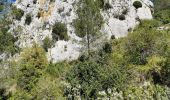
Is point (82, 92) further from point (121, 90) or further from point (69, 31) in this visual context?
point (69, 31)

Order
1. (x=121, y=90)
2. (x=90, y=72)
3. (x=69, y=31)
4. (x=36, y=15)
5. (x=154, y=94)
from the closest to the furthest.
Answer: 1. (x=154, y=94)
2. (x=121, y=90)
3. (x=90, y=72)
4. (x=69, y=31)
5. (x=36, y=15)

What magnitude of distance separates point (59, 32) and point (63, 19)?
2568 millimetres

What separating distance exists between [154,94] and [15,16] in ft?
129

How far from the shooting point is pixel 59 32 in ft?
186

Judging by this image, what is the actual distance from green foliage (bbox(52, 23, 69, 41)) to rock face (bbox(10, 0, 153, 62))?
0.55 meters

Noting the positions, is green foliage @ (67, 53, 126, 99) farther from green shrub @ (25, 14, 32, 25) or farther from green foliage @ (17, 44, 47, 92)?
green shrub @ (25, 14, 32, 25)

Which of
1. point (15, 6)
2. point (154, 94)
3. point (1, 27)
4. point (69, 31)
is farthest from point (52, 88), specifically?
point (15, 6)

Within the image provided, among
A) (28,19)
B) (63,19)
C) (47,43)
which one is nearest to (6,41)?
(47,43)

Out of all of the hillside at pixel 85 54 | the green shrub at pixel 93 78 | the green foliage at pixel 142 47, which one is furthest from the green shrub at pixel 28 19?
the green shrub at pixel 93 78

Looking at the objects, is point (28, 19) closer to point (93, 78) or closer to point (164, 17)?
point (164, 17)

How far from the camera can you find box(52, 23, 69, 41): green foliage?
56.3 metres

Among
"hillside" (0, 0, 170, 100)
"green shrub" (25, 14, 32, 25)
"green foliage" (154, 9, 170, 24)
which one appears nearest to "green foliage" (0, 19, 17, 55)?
"hillside" (0, 0, 170, 100)

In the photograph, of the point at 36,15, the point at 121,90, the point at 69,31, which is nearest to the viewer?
the point at 121,90

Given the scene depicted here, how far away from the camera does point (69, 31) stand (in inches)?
2226
